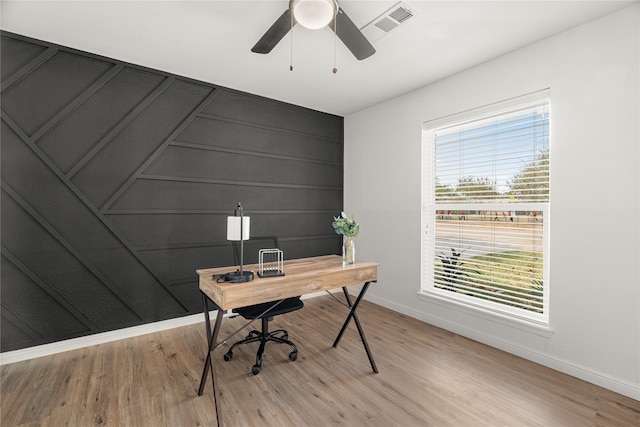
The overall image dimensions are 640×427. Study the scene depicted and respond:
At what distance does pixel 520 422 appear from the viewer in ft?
5.52

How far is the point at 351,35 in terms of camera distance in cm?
185

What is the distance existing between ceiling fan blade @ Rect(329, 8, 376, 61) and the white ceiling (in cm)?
25

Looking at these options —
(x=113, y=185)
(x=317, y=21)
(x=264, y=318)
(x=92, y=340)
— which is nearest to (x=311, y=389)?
(x=264, y=318)

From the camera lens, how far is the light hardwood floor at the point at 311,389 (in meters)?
1.71

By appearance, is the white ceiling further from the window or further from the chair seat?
the chair seat

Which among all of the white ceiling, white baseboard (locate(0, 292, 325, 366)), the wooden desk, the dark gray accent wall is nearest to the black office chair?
the wooden desk

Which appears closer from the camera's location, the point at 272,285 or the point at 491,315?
the point at 272,285

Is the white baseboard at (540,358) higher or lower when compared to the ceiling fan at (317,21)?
lower

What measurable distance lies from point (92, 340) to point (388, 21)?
3.54m

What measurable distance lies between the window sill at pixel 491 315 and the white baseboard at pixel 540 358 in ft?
0.51

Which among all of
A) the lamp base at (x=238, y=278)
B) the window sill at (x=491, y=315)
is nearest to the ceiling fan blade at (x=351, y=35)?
the lamp base at (x=238, y=278)

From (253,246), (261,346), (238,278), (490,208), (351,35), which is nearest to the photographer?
(238,278)

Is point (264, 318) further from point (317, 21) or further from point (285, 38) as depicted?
point (285, 38)

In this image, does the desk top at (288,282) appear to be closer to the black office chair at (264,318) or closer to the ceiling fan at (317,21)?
the black office chair at (264,318)
